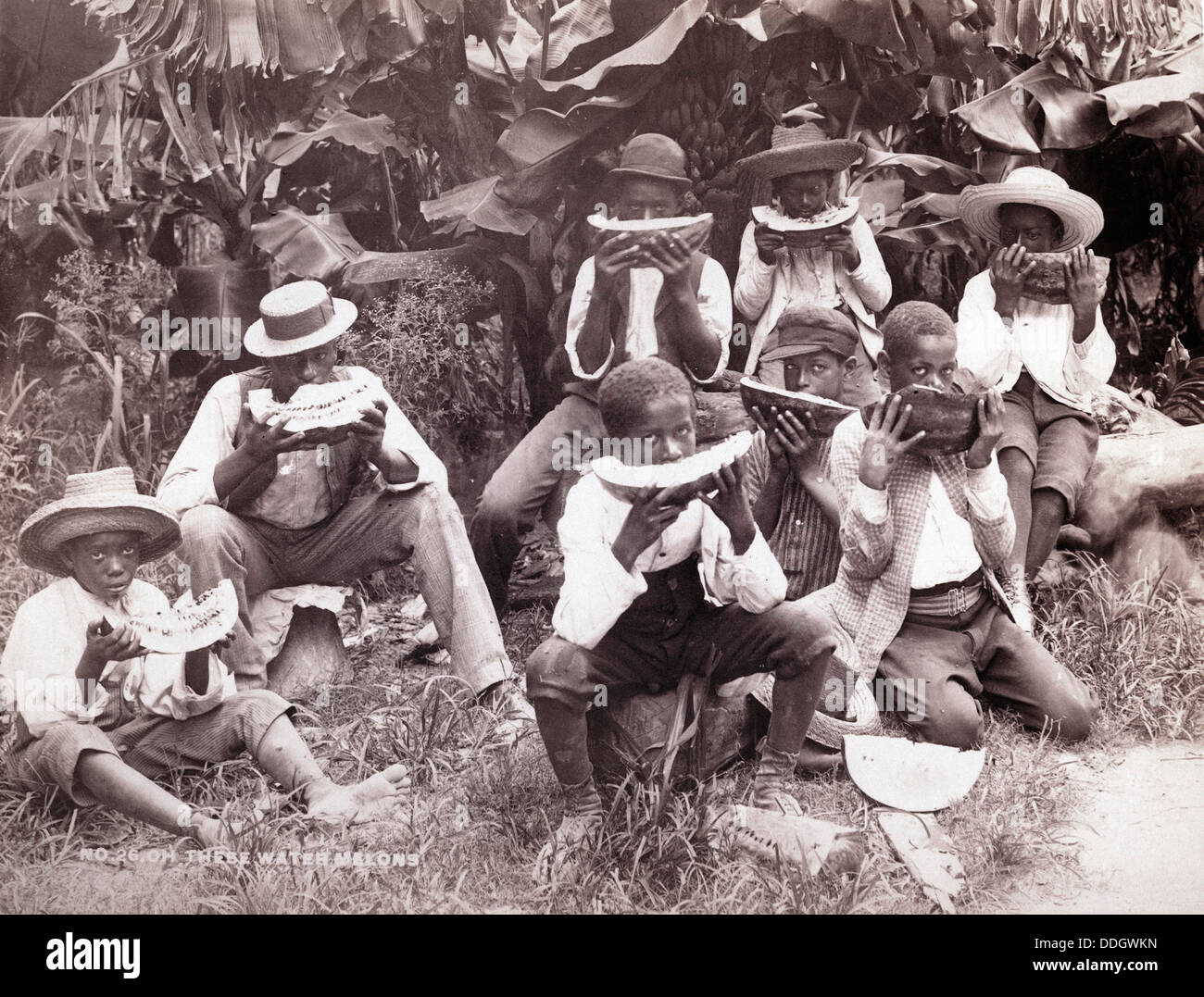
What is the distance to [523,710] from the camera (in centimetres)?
460

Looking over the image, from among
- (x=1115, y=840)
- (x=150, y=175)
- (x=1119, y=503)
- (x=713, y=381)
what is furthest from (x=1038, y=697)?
(x=150, y=175)

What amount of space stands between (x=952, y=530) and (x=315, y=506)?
1.93 metres

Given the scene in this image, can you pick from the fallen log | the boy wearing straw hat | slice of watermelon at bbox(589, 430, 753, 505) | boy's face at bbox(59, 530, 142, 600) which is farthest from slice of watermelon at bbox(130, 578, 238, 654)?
the fallen log

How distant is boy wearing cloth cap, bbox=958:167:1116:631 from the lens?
4.81 meters

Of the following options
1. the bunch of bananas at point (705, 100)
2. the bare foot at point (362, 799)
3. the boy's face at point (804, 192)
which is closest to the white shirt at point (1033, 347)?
the boy's face at point (804, 192)

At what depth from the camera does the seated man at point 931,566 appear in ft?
14.6

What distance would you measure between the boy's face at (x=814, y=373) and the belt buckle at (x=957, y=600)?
68cm

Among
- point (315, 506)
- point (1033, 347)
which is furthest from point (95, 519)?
point (1033, 347)

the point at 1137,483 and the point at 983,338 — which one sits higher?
the point at 983,338

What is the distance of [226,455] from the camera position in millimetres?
4676

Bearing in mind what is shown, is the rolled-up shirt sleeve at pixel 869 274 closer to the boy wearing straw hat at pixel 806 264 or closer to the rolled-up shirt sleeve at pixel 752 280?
the boy wearing straw hat at pixel 806 264

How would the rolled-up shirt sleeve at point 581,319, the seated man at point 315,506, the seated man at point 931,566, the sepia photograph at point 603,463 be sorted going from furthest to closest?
the rolled-up shirt sleeve at point 581,319 → the seated man at point 315,506 → the seated man at point 931,566 → the sepia photograph at point 603,463

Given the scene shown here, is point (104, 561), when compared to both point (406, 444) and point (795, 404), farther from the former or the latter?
point (795, 404)

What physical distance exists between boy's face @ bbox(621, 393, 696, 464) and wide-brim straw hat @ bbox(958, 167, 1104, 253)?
142cm
